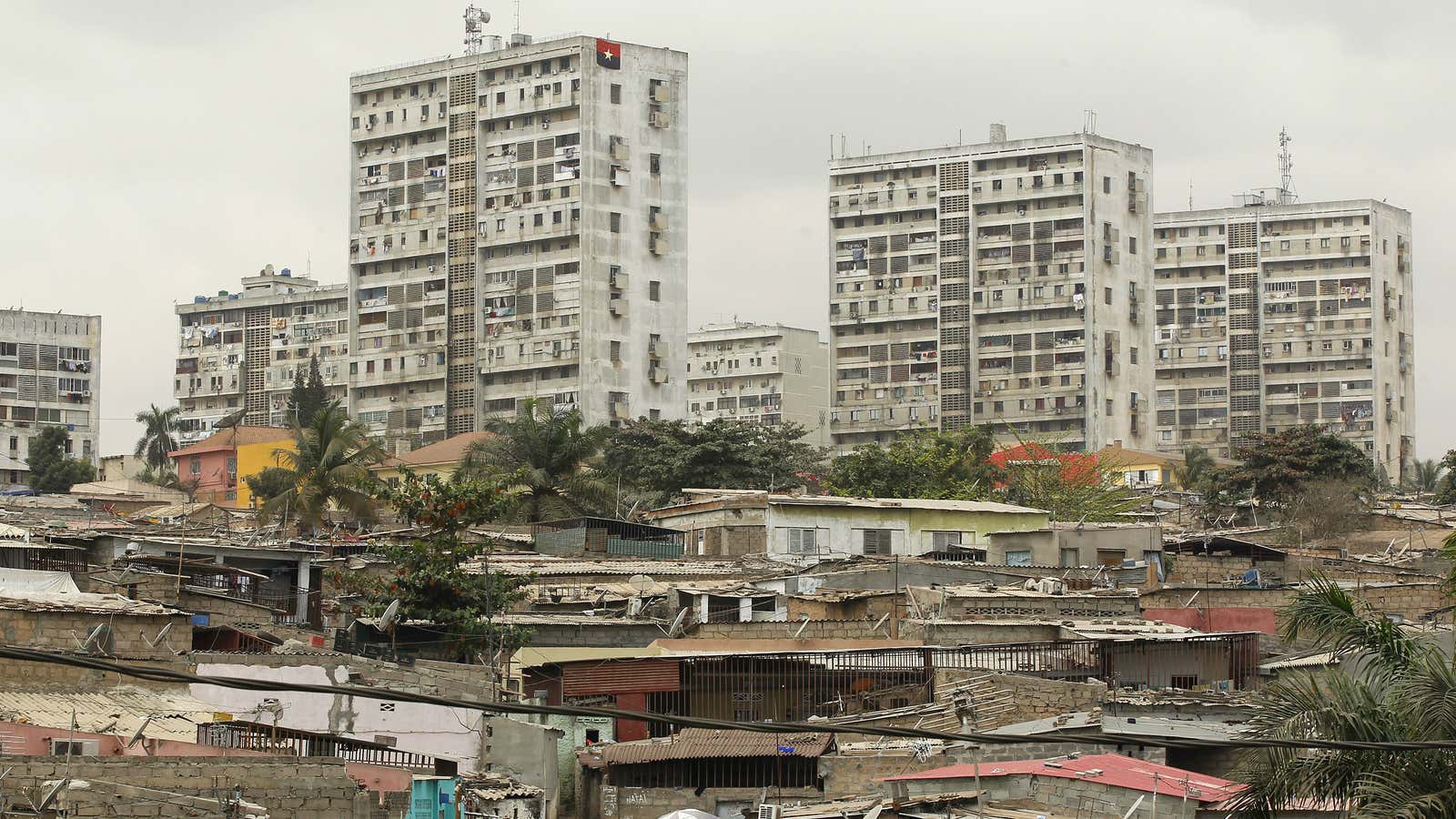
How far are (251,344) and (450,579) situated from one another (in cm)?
10463

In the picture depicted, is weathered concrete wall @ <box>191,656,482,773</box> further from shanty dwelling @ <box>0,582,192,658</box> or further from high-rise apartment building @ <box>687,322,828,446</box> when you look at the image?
high-rise apartment building @ <box>687,322,828,446</box>

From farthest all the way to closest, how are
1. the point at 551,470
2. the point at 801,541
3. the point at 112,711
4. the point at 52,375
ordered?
the point at 52,375, the point at 551,470, the point at 801,541, the point at 112,711

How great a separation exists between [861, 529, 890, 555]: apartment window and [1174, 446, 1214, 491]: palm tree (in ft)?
158

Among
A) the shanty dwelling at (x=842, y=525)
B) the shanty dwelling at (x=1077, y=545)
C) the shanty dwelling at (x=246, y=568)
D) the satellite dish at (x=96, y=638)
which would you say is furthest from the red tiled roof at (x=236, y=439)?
the satellite dish at (x=96, y=638)

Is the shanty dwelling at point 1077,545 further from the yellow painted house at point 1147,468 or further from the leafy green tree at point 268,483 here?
the yellow painted house at point 1147,468

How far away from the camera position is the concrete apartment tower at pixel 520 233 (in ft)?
317

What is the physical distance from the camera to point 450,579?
31703 millimetres

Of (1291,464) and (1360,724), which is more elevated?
(1291,464)

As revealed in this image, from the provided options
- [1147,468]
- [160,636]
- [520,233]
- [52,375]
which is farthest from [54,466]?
[160,636]

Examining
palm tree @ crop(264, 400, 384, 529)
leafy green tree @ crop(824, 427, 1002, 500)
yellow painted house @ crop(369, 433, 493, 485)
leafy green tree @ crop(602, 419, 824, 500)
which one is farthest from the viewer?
yellow painted house @ crop(369, 433, 493, 485)

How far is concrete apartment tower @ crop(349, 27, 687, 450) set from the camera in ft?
317

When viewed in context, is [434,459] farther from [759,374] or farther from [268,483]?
[759,374]

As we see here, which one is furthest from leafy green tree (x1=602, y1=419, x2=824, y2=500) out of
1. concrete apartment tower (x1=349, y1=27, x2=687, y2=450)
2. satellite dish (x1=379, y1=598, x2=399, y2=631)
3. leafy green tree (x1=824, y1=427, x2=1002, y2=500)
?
satellite dish (x1=379, y1=598, x2=399, y2=631)

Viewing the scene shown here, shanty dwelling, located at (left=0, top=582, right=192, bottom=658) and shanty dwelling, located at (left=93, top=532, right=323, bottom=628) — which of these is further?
shanty dwelling, located at (left=93, top=532, right=323, bottom=628)
